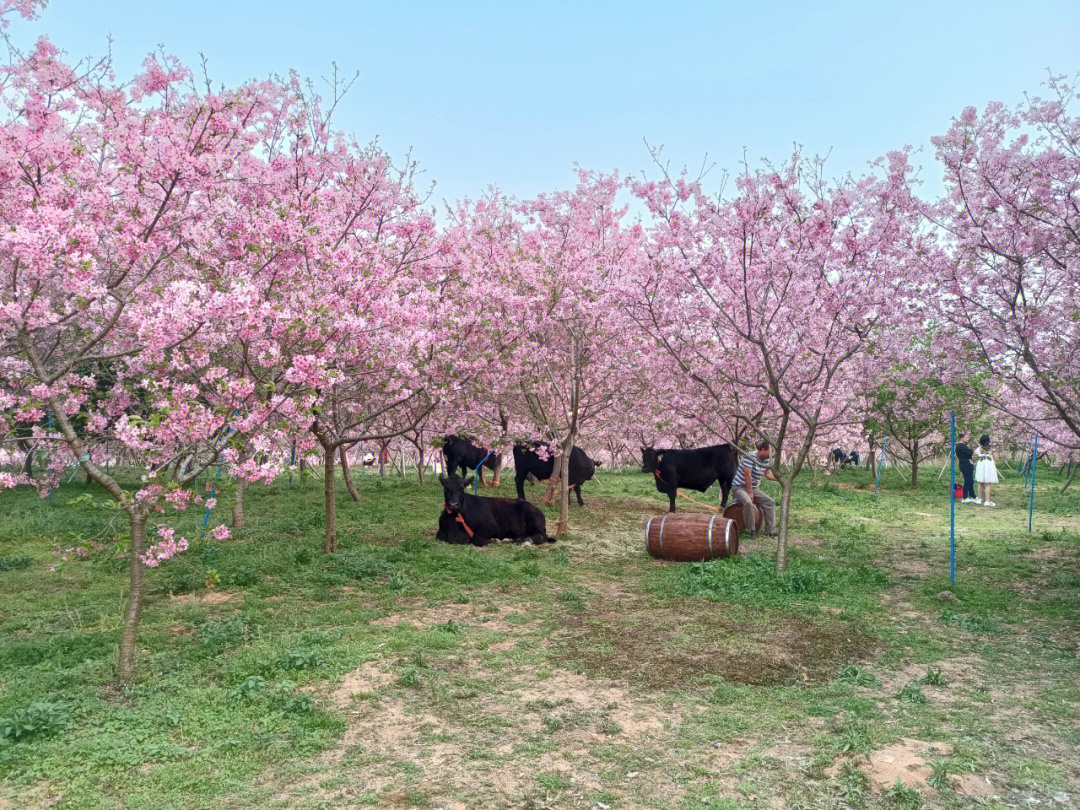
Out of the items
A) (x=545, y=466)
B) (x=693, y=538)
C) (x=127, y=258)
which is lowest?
(x=693, y=538)

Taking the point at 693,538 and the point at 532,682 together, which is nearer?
the point at 532,682

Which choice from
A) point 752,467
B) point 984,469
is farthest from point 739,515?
point 984,469

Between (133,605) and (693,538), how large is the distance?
8.50 metres

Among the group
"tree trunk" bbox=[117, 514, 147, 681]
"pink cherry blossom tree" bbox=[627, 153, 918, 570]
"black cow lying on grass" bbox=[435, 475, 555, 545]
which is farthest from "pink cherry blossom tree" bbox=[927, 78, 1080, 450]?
"tree trunk" bbox=[117, 514, 147, 681]

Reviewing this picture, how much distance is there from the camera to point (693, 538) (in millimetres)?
12195

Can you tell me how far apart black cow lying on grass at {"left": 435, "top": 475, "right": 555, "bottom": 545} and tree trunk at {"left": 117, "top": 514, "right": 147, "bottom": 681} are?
6.32m

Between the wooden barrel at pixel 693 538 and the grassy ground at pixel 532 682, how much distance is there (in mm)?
437

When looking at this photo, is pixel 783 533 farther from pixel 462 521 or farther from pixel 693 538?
pixel 462 521

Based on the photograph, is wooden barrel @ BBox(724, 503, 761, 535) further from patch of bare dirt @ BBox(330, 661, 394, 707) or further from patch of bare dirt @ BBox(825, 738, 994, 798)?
patch of bare dirt @ BBox(330, 661, 394, 707)

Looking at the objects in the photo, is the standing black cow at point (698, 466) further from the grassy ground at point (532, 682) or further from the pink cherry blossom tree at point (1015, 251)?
the pink cherry blossom tree at point (1015, 251)

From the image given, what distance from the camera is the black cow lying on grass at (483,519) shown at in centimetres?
1298

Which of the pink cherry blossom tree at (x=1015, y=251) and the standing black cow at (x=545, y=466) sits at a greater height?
the pink cherry blossom tree at (x=1015, y=251)

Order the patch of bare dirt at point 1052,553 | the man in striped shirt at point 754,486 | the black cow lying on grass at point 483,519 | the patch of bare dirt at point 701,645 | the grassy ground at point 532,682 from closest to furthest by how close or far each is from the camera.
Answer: the grassy ground at point 532,682 → the patch of bare dirt at point 701,645 → the black cow lying on grass at point 483,519 → the patch of bare dirt at point 1052,553 → the man in striped shirt at point 754,486

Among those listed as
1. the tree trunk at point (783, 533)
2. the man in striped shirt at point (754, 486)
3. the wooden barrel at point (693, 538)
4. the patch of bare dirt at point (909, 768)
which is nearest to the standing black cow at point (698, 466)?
the man in striped shirt at point (754, 486)
